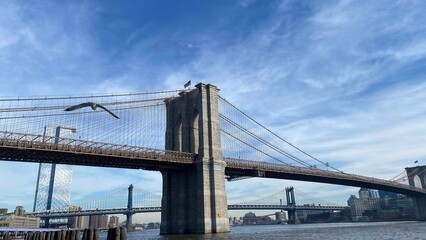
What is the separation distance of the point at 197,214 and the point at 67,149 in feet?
66.5

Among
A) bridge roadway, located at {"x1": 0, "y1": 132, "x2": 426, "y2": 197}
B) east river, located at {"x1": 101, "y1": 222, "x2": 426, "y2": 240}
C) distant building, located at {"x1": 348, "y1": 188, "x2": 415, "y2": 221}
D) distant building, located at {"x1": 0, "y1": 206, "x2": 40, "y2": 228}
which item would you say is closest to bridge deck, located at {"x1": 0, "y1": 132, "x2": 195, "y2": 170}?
bridge roadway, located at {"x1": 0, "y1": 132, "x2": 426, "y2": 197}

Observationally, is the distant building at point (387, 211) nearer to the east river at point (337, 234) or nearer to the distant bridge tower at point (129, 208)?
the east river at point (337, 234)

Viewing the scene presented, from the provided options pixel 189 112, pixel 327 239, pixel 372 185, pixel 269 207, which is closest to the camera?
pixel 327 239

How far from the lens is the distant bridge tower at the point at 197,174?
165 feet

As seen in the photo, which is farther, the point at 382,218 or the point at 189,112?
the point at 382,218

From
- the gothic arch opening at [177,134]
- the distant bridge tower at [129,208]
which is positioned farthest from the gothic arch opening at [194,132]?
the distant bridge tower at [129,208]

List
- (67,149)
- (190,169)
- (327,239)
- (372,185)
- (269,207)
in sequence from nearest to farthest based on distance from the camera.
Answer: (327,239) < (67,149) < (190,169) < (372,185) < (269,207)

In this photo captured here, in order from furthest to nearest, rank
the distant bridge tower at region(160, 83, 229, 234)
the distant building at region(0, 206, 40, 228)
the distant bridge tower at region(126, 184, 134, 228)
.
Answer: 1. the distant bridge tower at region(126, 184, 134, 228)
2. the distant building at region(0, 206, 40, 228)
3. the distant bridge tower at region(160, 83, 229, 234)

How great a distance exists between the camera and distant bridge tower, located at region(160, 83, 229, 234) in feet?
165

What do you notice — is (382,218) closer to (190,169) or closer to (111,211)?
(111,211)

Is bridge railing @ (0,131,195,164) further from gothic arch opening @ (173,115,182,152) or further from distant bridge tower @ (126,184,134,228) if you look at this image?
distant bridge tower @ (126,184,134,228)

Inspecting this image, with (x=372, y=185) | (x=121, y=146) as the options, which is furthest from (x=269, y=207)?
(x=121, y=146)

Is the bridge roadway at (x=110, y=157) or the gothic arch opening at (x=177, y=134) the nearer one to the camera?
the bridge roadway at (x=110, y=157)

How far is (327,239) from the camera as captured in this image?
117 feet
